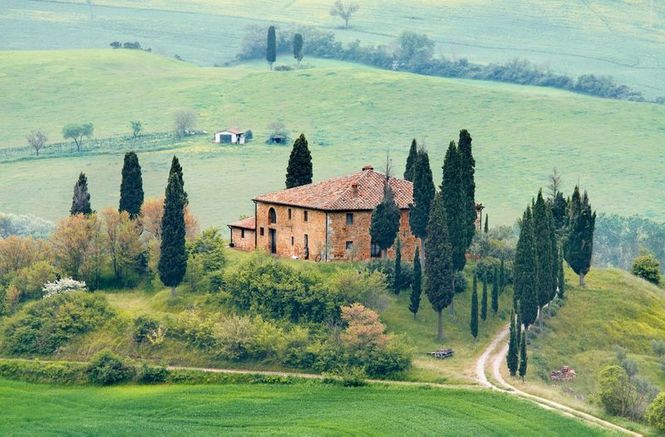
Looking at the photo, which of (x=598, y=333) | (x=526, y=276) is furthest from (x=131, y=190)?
(x=598, y=333)

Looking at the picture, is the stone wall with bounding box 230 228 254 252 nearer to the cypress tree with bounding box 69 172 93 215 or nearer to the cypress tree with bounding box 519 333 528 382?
the cypress tree with bounding box 69 172 93 215

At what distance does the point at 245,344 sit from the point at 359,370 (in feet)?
23.1

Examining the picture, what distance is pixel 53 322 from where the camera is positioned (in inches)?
3861

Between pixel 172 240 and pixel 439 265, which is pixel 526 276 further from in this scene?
pixel 172 240

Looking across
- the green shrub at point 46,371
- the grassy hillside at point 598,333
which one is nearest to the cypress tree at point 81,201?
the green shrub at point 46,371

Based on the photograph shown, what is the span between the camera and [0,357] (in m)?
96.1

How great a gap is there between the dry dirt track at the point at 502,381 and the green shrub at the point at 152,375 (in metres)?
17.5

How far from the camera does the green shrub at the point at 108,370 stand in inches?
3627

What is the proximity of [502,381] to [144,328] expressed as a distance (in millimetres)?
21276

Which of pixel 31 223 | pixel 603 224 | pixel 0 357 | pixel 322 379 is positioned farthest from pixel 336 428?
pixel 603 224

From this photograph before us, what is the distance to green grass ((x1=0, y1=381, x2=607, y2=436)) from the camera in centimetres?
8075

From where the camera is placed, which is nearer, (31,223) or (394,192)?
(394,192)

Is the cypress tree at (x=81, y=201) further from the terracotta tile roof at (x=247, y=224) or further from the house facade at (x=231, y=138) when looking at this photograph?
the house facade at (x=231, y=138)

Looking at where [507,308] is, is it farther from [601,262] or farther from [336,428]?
[601,262]
